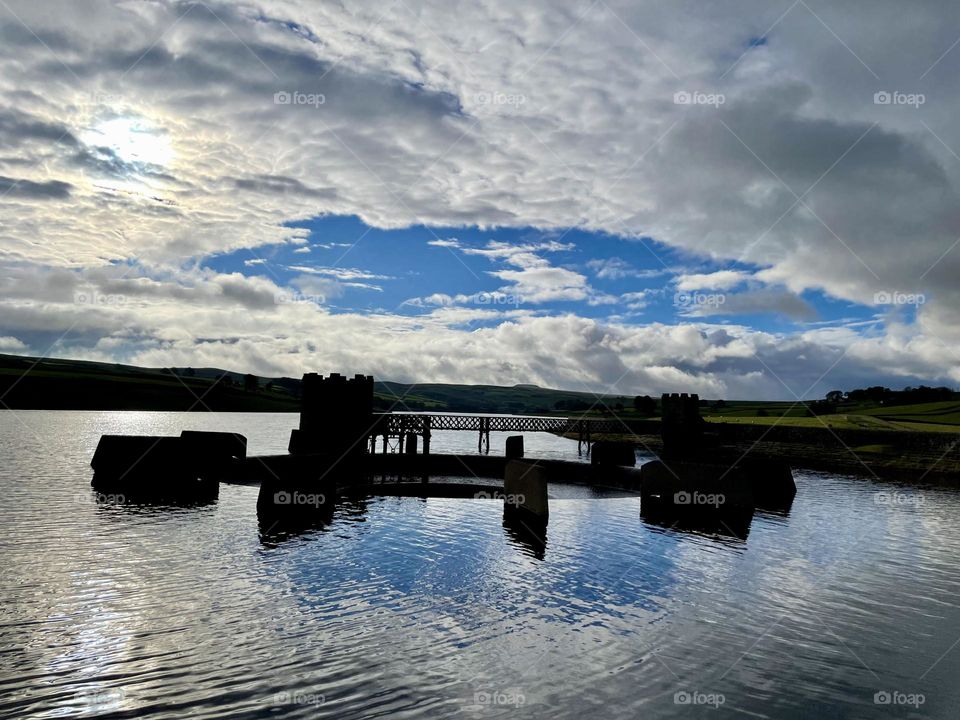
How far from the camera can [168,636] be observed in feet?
35.9

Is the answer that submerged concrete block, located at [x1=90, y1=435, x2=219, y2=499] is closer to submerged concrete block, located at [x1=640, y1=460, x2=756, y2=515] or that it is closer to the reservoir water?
the reservoir water

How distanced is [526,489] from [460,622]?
44.1 feet

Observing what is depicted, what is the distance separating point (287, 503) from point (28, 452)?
1609 inches

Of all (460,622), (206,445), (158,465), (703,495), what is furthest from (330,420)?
(460,622)

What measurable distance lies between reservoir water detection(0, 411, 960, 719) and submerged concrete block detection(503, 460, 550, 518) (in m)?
1.58

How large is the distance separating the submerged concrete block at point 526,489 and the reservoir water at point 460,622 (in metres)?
1.58

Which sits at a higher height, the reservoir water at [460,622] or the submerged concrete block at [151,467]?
the submerged concrete block at [151,467]

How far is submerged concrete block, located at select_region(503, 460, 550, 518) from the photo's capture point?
79.7 ft

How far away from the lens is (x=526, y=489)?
2566 centimetres

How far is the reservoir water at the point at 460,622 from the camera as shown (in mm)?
9203

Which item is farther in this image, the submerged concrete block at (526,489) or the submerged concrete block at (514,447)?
the submerged concrete block at (514,447)

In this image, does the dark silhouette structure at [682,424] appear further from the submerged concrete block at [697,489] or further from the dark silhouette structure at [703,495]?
the submerged concrete block at [697,489]

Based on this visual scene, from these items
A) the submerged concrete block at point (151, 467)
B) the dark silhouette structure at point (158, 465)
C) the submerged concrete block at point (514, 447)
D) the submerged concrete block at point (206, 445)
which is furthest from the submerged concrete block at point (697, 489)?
the submerged concrete block at point (206, 445)

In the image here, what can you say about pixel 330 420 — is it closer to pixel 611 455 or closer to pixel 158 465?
pixel 158 465
